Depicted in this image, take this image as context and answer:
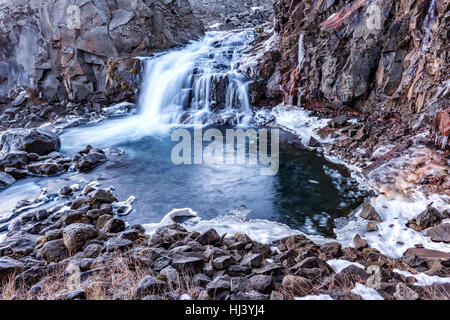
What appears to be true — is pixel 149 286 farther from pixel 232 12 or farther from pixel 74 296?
pixel 232 12

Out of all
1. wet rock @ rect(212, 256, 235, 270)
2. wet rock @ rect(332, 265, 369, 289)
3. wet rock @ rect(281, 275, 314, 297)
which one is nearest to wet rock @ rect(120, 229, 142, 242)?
wet rock @ rect(212, 256, 235, 270)

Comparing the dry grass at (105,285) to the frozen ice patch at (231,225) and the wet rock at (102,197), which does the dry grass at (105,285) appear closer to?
the frozen ice patch at (231,225)

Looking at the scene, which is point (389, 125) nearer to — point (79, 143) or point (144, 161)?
point (144, 161)

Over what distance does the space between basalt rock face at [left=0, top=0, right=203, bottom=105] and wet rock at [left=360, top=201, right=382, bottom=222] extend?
16.6 meters

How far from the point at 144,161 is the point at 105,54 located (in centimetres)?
1153

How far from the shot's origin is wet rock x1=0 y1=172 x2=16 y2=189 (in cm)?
943

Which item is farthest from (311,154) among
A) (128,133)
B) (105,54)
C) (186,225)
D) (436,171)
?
(105,54)

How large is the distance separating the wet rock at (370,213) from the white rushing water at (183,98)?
948cm

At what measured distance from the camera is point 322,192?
25.7 feet

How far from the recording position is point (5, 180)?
375 inches

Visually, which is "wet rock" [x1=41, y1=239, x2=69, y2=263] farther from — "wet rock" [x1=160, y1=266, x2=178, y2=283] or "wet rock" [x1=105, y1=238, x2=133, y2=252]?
"wet rock" [x1=160, y1=266, x2=178, y2=283]

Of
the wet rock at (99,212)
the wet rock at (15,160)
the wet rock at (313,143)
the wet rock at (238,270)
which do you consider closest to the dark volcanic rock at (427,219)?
the wet rock at (238,270)

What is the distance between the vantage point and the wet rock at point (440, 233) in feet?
16.5

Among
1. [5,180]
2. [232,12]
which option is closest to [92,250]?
[5,180]
